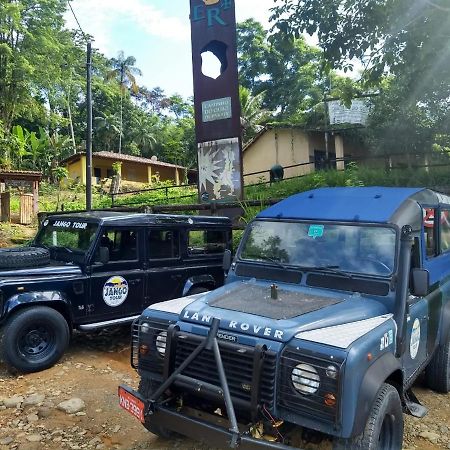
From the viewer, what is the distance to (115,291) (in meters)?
5.88

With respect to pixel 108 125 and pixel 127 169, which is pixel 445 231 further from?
pixel 108 125

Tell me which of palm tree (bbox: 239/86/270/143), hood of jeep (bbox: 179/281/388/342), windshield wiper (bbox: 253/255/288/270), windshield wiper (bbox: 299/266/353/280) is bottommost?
hood of jeep (bbox: 179/281/388/342)

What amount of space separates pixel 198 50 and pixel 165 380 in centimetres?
886

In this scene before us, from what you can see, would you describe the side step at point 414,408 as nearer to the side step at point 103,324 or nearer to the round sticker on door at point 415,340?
the round sticker on door at point 415,340

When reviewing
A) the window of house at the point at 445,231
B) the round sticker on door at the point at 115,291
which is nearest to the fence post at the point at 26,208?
the round sticker on door at the point at 115,291

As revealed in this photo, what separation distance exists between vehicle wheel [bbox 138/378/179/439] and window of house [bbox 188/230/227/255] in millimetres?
3272

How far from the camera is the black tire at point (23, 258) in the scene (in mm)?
5336

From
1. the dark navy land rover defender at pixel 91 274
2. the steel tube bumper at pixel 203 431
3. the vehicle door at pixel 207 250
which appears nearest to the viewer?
the steel tube bumper at pixel 203 431

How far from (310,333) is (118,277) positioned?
3.56 meters

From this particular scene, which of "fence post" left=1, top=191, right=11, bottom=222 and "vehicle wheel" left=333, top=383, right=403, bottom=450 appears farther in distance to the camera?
"fence post" left=1, top=191, right=11, bottom=222

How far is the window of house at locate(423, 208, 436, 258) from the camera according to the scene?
166 inches

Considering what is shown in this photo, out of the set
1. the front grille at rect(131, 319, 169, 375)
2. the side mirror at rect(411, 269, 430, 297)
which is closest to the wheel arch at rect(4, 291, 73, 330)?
the front grille at rect(131, 319, 169, 375)

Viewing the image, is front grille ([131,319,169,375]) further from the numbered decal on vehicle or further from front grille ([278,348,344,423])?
the numbered decal on vehicle

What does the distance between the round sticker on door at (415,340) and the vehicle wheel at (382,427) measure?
676mm
